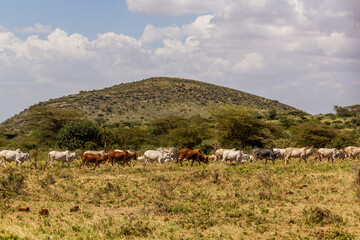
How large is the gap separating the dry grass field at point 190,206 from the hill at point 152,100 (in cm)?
5957

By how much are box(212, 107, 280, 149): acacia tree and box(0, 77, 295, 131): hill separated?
39617 millimetres

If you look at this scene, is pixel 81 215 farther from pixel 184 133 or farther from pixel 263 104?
pixel 263 104

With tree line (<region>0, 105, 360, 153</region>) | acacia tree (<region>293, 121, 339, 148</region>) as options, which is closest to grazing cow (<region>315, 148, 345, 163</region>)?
tree line (<region>0, 105, 360, 153</region>)

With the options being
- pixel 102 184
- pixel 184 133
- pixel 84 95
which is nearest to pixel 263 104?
pixel 84 95

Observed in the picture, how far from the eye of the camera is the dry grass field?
9.98 meters

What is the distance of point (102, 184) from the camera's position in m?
16.6

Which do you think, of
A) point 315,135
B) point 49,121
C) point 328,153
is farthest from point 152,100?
point 328,153

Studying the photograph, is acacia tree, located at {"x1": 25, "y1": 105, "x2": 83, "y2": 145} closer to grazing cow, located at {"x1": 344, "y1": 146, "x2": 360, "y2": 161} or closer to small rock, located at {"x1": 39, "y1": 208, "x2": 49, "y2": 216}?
grazing cow, located at {"x1": 344, "y1": 146, "x2": 360, "y2": 161}

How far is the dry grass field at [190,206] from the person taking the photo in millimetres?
9977

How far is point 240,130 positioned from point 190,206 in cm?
2315

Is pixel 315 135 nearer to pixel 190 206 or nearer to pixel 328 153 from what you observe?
pixel 328 153

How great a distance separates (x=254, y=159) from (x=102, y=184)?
11152 mm

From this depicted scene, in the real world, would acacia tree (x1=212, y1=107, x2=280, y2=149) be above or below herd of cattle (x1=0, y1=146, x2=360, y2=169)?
above

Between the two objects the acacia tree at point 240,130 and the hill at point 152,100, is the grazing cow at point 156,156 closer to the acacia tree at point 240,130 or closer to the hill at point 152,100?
the acacia tree at point 240,130
